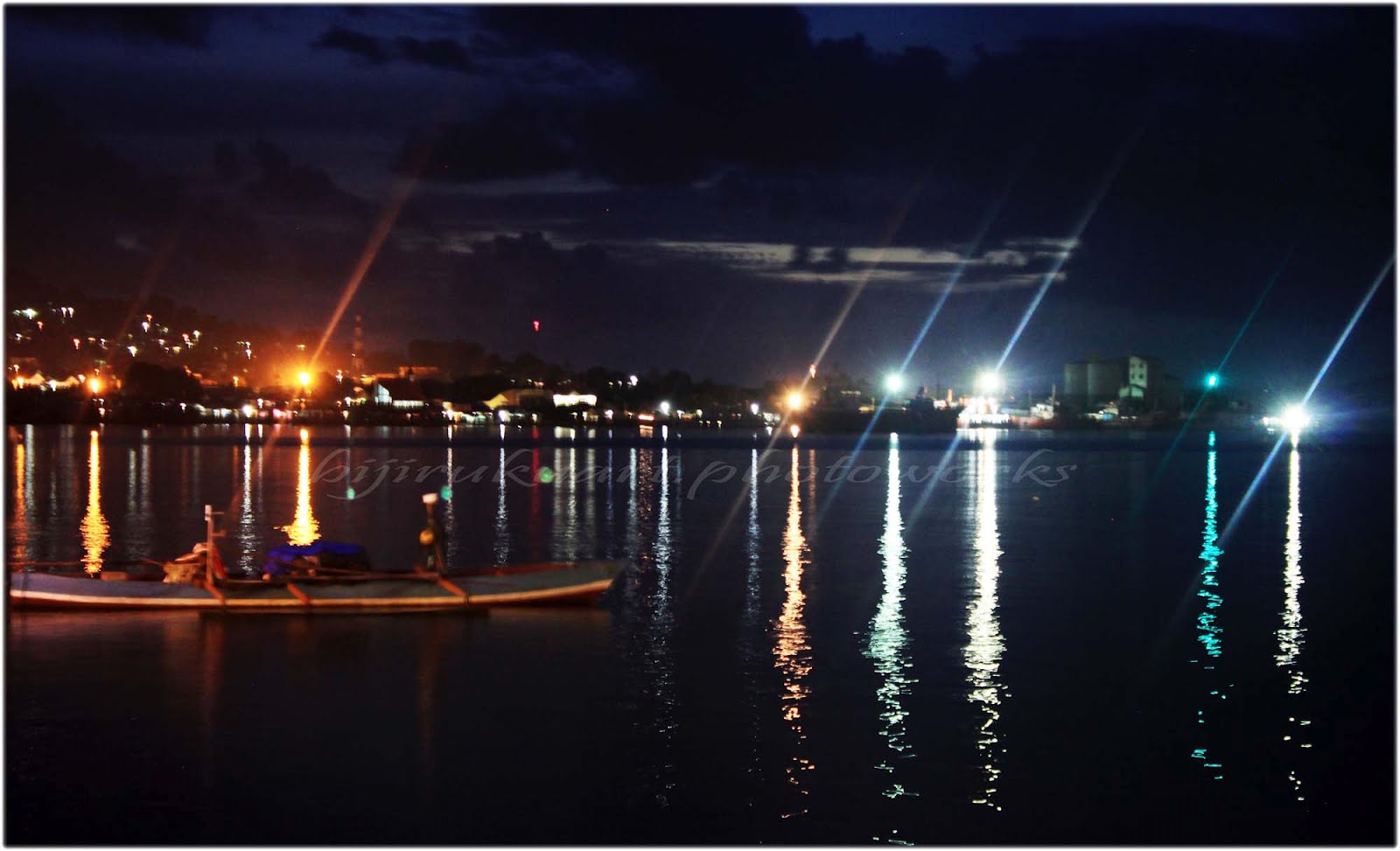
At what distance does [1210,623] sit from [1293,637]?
152cm

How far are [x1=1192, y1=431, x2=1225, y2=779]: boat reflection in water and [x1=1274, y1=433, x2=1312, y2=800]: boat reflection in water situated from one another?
79cm

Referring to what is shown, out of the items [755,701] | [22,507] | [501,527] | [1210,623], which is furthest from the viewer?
[22,507]

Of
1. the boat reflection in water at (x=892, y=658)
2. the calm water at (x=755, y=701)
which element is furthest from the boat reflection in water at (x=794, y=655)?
the boat reflection in water at (x=892, y=658)

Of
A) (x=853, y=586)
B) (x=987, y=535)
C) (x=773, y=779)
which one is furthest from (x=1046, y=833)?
(x=987, y=535)

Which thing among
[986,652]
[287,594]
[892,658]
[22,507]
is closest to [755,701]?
[892,658]

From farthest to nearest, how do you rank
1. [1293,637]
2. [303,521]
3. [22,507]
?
1. [22,507]
2. [303,521]
3. [1293,637]

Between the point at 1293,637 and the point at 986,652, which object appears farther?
the point at 1293,637

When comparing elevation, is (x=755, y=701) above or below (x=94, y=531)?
below

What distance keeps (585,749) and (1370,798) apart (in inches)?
298

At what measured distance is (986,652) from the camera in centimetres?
1923

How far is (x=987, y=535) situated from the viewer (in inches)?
1436

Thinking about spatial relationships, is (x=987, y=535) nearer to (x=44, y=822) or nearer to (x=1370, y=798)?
(x=1370, y=798)

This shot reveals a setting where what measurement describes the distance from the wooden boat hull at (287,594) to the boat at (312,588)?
0.5 inches

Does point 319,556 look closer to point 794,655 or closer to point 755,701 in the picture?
point 794,655
